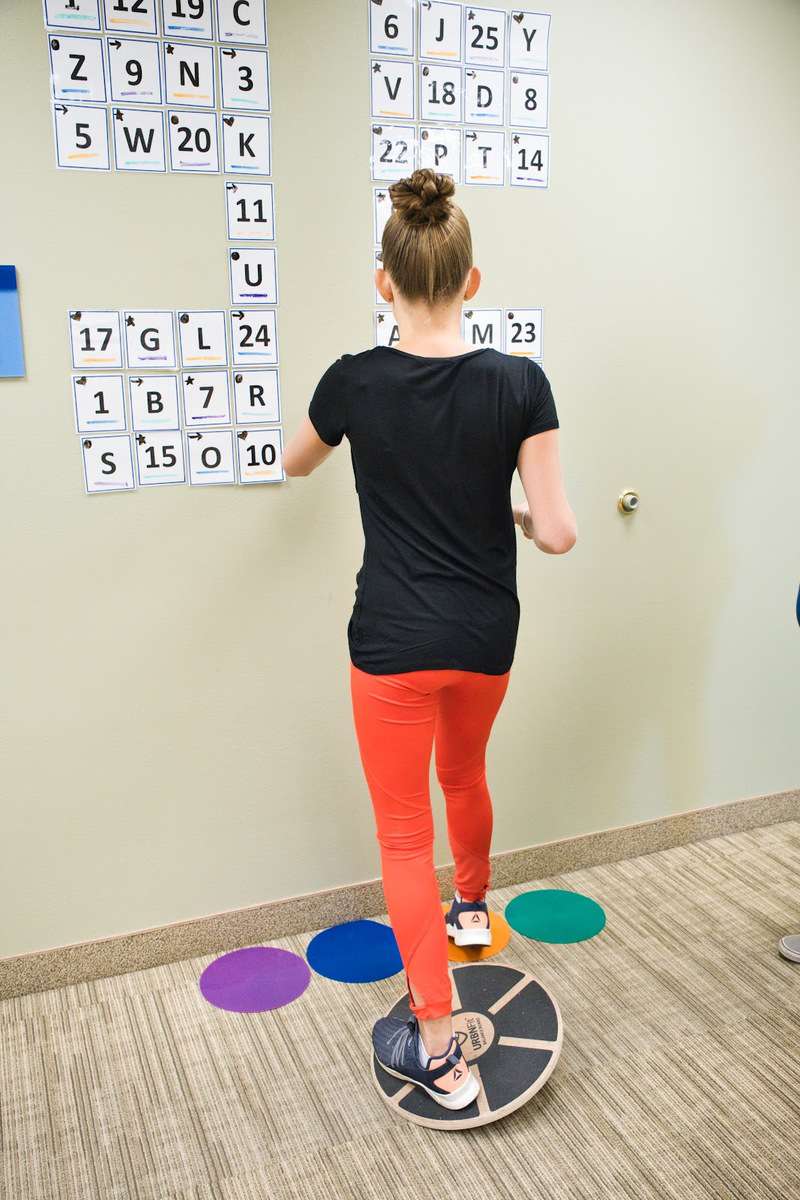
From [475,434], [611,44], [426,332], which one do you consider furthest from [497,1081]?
[611,44]

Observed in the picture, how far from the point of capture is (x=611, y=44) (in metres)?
2.13

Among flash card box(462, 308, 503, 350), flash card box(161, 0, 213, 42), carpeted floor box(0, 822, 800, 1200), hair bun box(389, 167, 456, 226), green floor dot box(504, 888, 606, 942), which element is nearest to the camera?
hair bun box(389, 167, 456, 226)

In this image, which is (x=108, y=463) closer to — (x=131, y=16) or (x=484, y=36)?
(x=131, y=16)

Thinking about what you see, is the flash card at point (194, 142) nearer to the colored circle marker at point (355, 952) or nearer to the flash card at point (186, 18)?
the flash card at point (186, 18)

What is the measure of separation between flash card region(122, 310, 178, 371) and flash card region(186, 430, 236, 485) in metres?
0.15

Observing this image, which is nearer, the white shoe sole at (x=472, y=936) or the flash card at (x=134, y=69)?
the flash card at (x=134, y=69)

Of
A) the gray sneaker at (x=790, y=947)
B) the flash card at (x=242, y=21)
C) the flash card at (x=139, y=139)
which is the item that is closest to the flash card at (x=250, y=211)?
the flash card at (x=139, y=139)

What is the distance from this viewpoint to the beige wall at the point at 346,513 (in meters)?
1.90

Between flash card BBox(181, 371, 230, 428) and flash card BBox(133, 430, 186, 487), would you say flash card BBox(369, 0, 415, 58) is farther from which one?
flash card BBox(133, 430, 186, 487)

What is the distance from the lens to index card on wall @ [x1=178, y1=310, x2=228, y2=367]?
1.93m

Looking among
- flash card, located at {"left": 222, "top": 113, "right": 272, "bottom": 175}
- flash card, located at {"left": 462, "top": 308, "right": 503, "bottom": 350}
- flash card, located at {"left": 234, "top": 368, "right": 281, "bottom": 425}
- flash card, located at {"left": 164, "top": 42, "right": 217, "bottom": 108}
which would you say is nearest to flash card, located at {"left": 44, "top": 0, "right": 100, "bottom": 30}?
flash card, located at {"left": 164, "top": 42, "right": 217, "bottom": 108}

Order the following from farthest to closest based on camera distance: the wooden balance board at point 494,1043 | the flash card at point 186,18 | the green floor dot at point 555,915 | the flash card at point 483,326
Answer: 1. the green floor dot at point 555,915
2. the flash card at point 483,326
3. the flash card at point 186,18
4. the wooden balance board at point 494,1043

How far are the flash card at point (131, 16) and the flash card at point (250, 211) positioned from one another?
290 mm

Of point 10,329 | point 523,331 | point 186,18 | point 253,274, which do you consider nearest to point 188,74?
point 186,18
